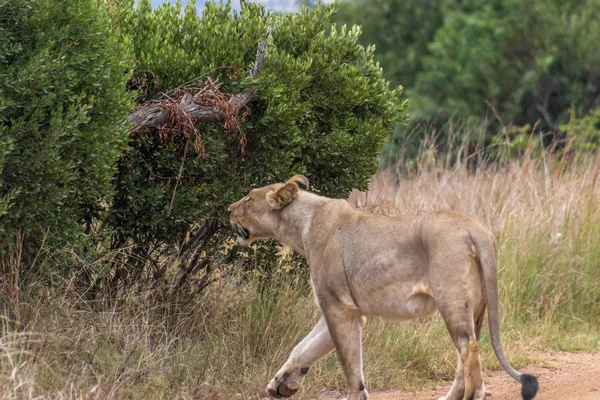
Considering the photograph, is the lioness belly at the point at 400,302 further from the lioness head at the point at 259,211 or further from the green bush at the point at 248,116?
the green bush at the point at 248,116

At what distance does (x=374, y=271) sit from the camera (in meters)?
6.25

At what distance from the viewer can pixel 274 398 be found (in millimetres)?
6785

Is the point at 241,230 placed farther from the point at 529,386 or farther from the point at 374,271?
the point at 529,386

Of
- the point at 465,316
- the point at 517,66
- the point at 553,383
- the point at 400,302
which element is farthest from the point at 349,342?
the point at 517,66

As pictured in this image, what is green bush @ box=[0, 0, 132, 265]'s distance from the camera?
613cm

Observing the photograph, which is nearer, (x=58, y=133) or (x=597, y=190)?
(x=58, y=133)

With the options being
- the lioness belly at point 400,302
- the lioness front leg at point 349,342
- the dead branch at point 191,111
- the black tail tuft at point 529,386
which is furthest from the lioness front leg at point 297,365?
the dead branch at point 191,111

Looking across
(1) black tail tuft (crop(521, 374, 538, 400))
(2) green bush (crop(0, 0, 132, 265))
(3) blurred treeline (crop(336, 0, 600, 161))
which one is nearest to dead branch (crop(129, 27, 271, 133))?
(2) green bush (crop(0, 0, 132, 265))

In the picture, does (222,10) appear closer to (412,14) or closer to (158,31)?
(158,31)

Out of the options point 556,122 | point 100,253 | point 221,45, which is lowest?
point 556,122

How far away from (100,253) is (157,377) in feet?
3.96

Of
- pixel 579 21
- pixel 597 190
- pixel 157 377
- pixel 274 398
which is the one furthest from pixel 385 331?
pixel 579 21

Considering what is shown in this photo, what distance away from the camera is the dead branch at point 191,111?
710cm

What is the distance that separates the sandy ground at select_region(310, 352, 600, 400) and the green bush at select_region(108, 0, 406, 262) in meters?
1.97
